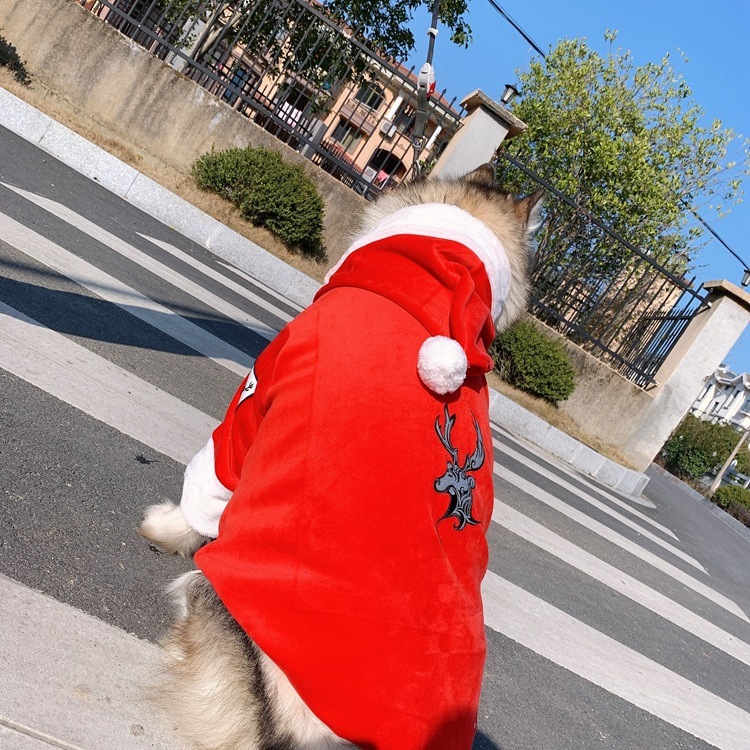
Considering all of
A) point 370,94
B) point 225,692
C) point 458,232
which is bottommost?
point 225,692

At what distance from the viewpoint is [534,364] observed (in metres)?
12.4


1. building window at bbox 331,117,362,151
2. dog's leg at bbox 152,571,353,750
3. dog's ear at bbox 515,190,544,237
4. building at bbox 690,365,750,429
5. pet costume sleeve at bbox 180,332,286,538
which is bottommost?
dog's leg at bbox 152,571,353,750

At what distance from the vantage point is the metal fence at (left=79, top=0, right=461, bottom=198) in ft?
40.9

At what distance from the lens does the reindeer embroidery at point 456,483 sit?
1988mm

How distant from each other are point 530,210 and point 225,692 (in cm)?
185

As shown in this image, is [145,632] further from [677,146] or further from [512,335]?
[677,146]

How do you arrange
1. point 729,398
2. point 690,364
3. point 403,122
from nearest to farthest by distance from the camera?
point 690,364 → point 403,122 → point 729,398

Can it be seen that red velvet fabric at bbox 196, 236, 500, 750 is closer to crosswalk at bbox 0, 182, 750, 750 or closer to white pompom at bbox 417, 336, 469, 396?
white pompom at bbox 417, 336, 469, 396

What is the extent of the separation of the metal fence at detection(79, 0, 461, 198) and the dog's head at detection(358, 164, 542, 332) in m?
9.48

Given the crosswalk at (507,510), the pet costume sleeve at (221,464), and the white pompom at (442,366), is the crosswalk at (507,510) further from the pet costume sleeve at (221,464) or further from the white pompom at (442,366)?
the white pompom at (442,366)

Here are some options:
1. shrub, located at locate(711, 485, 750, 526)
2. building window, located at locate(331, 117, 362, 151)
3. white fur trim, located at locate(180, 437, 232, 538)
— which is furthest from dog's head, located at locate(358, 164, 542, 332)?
shrub, located at locate(711, 485, 750, 526)

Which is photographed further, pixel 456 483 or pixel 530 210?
pixel 530 210

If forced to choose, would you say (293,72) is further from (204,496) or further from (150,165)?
(204,496)

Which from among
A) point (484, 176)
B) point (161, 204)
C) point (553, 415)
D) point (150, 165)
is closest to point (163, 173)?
point (150, 165)
